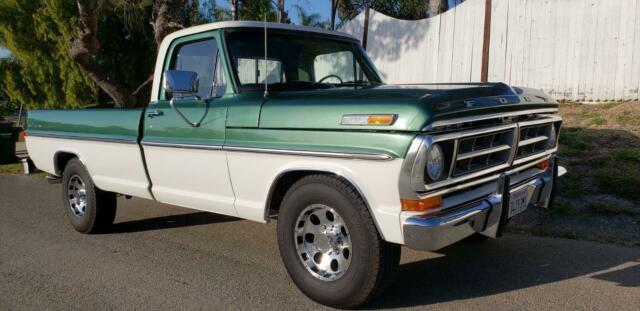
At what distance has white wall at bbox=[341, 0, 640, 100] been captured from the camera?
8625 mm

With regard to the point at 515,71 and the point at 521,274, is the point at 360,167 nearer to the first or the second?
the point at 521,274

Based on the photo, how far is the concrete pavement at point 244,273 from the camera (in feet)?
12.3

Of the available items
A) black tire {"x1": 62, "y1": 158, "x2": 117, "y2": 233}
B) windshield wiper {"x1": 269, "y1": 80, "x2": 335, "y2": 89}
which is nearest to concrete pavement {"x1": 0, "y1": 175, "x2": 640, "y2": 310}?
black tire {"x1": 62, "y1": 158, "x2": 117, "y2": 233}

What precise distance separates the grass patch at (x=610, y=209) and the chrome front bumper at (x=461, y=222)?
2334mm

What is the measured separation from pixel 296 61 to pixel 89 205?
274 centimetres

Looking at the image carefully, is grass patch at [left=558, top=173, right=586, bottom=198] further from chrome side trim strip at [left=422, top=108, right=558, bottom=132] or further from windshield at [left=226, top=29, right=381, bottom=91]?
windshield at [left=226, top=29, right=381, bottom=91]

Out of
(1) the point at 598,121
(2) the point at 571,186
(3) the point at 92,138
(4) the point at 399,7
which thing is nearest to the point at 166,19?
(3) the point at 92,138

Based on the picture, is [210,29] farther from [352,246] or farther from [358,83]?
[352,246]

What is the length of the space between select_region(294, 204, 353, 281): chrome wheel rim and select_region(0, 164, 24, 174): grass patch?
903cm

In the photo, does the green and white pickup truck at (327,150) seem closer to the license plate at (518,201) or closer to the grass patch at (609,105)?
the license plate at (518,201)

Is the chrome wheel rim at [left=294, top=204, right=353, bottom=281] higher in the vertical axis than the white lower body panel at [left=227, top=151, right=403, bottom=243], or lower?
lower

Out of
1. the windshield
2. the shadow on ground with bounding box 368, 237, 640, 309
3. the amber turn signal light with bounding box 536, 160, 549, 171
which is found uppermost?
the windshield

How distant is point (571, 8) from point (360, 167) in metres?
7.40

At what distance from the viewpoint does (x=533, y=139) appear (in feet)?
13.2
